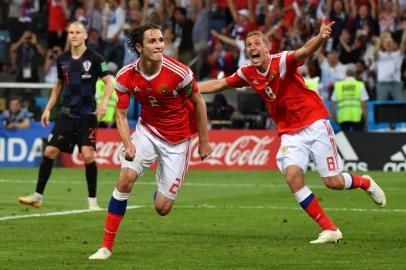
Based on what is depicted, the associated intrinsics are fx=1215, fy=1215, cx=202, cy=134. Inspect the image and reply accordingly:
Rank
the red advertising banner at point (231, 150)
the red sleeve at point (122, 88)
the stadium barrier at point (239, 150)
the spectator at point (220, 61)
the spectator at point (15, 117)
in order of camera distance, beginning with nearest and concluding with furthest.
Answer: the red sleeve at point (122, 88), the stadium barrier at point (239, 150), the red advertising banner at point (231, 150), the spectator at point (15, 117), the spectator at point (220, 61)

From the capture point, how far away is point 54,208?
56.3 ft

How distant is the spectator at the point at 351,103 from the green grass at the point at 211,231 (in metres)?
5.14

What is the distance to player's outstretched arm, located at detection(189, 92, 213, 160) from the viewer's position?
11641 mm

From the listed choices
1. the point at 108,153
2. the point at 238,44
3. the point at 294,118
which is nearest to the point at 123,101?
the point at 294,118

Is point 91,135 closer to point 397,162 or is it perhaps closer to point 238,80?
point 238,80

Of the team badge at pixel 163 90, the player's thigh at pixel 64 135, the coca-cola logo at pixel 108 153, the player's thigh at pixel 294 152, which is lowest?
the coca-cola logo at pixel 108 153

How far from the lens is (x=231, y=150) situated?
26.4 m

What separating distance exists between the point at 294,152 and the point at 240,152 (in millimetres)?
13409

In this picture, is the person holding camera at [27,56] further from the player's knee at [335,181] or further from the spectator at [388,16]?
the player's knee at [335,181]

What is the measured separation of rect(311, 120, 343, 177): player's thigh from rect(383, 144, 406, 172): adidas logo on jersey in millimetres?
12776

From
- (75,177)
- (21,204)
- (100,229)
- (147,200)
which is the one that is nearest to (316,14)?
(75,177)

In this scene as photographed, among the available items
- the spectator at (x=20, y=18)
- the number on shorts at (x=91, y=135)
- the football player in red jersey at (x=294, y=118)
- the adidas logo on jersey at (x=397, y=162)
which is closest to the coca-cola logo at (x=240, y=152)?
the adidas logo on jersey at (x=397, y=162)

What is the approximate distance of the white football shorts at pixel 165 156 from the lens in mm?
12180

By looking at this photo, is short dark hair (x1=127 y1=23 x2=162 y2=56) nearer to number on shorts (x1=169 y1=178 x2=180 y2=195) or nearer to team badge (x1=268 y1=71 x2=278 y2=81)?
number on shorts (x1=169 y1=178 x2=180 y2=195)
